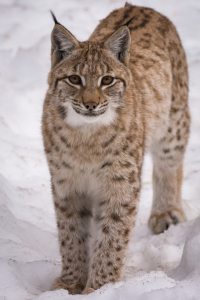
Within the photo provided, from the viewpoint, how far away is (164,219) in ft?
16.6

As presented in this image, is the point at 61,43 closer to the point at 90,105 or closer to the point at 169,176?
the point at 90,105

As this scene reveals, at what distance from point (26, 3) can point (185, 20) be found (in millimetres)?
2659

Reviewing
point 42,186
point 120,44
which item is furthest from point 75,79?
point 42,186

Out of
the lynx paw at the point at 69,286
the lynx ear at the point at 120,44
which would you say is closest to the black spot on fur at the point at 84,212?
the lynx paw at the point at 69,286

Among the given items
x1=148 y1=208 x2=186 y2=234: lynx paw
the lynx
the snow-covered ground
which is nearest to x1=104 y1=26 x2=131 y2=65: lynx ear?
the lynx

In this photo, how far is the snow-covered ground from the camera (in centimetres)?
335

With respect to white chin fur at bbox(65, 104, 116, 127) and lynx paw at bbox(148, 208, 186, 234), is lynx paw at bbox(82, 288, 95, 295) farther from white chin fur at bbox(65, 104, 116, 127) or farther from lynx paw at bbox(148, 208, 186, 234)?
lynx paw at bbox(148, 208, 186, 234)

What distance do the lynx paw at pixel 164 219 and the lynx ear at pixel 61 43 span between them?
82.9 inches

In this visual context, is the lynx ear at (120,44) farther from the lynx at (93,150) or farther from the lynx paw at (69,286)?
the lynx paw at (69,286)

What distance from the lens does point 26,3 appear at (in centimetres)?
825

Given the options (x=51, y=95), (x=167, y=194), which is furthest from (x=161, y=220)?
(x=51, y=95)

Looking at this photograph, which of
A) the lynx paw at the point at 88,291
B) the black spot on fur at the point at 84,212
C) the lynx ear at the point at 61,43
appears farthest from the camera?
the black spot on fur at the point at 84,212

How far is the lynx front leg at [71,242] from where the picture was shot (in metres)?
3.86

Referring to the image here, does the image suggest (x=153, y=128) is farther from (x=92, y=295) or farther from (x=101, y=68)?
(x=92, y=295)
